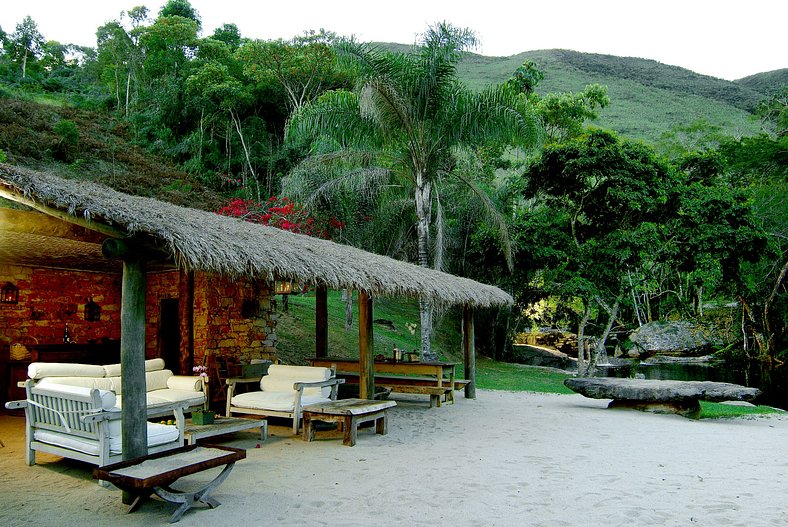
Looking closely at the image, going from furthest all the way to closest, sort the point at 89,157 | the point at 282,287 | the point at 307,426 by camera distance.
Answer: the point at 89,157
the point at 282,287
the point at 307,426

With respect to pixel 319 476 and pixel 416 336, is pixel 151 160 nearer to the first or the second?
pixel 416 336

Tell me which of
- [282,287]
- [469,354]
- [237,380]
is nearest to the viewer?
[237,380]

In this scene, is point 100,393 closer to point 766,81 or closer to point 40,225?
point 40,225

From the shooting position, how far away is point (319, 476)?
508 cm

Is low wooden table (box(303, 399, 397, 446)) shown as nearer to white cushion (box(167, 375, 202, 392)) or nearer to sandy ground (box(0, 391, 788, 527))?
sandy ground (box(0, 391, 788, 527))

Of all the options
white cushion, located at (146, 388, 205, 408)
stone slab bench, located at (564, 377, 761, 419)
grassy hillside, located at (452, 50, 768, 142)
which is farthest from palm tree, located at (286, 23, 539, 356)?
grassy hillside, located at (452, 50, 768, 142)

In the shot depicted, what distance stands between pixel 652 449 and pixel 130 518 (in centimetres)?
539

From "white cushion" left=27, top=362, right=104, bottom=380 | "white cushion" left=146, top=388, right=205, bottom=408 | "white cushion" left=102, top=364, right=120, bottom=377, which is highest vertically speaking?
"white cushion" left=27, top=362, right=104, bottom=380

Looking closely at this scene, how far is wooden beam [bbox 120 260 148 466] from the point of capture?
175 inches

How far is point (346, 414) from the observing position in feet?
20.8

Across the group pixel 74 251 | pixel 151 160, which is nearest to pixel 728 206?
pixel 74 251

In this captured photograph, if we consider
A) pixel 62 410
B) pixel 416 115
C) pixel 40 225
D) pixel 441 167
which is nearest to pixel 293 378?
pixel 62 410

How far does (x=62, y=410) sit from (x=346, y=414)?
276 cm

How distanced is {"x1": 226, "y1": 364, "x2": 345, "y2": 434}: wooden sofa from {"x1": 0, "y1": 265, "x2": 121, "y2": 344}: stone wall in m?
4.05
